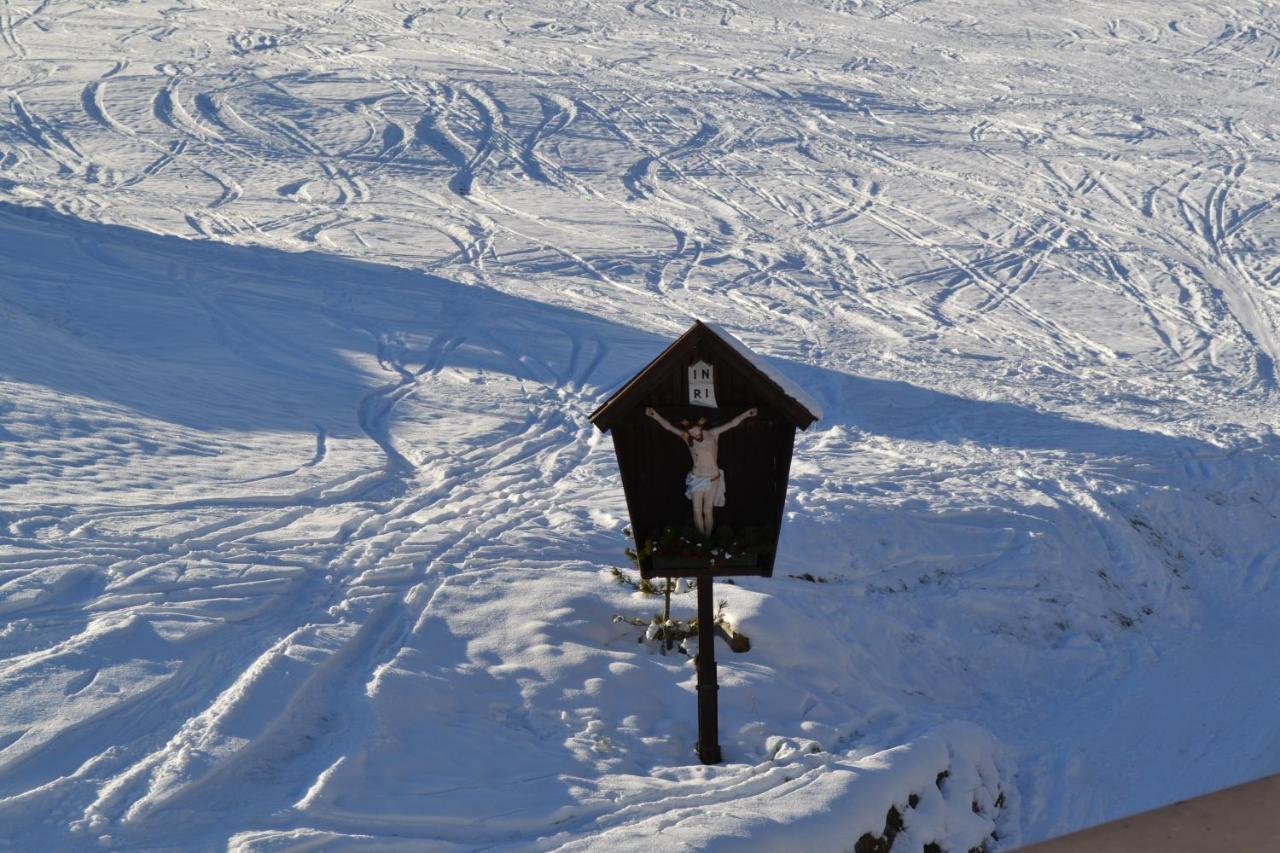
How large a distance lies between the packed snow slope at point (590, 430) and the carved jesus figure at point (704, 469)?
1.70 m

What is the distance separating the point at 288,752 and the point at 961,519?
7.47 m

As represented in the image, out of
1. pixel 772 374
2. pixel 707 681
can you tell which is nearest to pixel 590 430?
pixel 707 681

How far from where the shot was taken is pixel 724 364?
7.72 metres

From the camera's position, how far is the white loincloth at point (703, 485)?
788 centimetres

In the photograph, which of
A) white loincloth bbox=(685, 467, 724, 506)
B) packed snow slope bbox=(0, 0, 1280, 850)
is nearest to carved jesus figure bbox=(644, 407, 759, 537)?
white loincloth bbox=(685, 467, 724, 506)

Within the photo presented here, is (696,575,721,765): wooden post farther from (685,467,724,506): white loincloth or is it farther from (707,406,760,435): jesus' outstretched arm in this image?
(707,406,760,435): jesus' outstretched arm

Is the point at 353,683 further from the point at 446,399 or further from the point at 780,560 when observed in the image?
the point at 446,399

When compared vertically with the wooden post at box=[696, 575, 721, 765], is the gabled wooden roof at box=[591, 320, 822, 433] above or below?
above

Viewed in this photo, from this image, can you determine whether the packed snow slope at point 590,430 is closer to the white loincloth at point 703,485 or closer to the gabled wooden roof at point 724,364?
the white loincloth at point 703,485

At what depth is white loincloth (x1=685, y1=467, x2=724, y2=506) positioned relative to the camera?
310 inches

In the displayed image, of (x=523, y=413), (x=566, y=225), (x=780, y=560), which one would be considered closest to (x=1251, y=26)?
(x=566, y=225)

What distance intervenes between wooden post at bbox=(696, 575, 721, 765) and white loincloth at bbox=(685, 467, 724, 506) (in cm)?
48

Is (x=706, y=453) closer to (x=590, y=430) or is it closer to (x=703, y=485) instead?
(x=703, y=485)

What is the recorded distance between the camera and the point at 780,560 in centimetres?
1195
